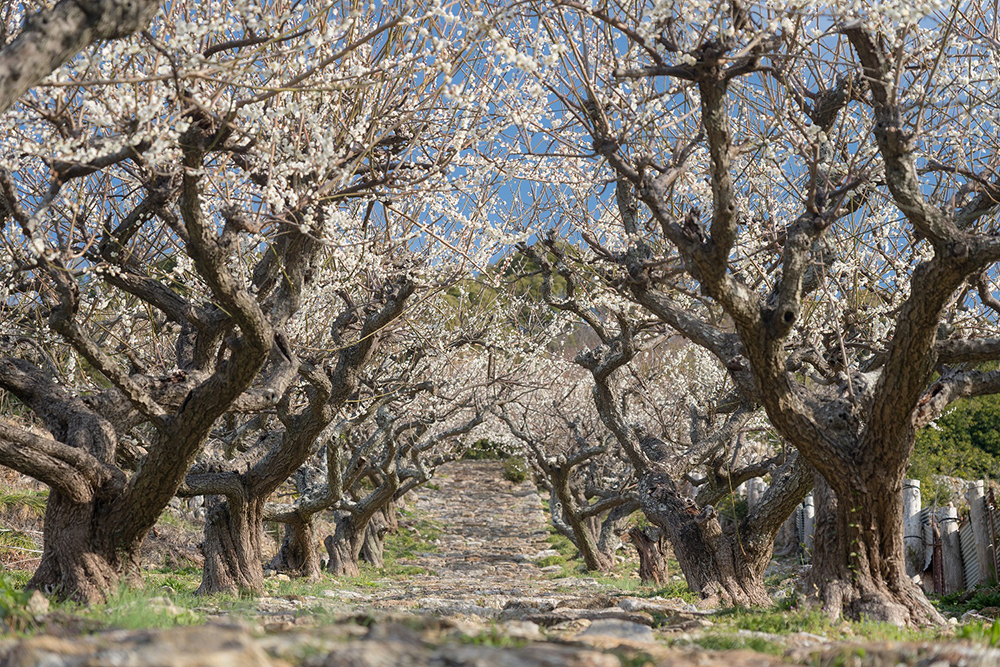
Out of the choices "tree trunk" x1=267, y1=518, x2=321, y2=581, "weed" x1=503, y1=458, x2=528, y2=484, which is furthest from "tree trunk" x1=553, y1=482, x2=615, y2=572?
"weed" x1=503, y1=458, x2=528, y2=484

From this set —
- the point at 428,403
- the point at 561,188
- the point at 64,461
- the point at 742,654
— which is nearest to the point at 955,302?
the point at 561,188

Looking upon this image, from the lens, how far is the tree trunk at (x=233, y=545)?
959 cm

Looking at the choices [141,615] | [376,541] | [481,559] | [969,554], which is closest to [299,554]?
[376,541]

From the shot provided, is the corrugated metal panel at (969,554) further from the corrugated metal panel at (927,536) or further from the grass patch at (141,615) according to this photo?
the grass patch at (141,615)

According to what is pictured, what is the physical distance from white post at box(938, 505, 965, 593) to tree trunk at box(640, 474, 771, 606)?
4.31 m

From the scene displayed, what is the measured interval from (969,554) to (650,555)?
4.40 metres

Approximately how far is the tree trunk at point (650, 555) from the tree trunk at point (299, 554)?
525cm

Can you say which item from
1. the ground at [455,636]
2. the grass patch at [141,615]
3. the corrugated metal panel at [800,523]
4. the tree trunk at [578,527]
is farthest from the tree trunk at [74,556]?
the corrugated metal panel at [800,523]

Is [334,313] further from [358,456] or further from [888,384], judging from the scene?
[888,384]

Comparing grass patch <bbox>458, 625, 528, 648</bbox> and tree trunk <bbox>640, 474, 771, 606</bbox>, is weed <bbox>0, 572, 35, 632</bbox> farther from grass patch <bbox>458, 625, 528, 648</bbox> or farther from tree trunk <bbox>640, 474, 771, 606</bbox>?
tree trunk <bbox>640, 474, 771, 606</bbox>

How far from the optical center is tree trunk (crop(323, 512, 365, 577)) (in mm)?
15250

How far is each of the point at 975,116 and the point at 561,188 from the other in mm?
4467

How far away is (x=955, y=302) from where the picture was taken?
7211 millimetres

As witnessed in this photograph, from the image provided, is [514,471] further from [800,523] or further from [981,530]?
[981,530]
